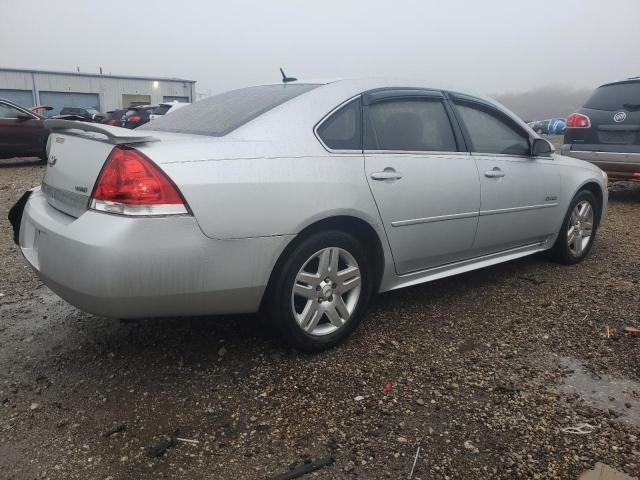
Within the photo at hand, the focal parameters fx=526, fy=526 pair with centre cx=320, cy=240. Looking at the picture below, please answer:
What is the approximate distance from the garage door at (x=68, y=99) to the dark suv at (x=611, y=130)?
42533 mm

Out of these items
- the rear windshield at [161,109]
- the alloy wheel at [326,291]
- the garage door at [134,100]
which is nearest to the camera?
the alloy wheel at [326,291]

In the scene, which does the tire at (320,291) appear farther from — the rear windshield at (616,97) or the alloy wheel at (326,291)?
the rear windshield at (616,97)

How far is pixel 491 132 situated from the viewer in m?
3.78

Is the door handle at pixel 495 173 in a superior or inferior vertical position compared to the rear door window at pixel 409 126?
inferior

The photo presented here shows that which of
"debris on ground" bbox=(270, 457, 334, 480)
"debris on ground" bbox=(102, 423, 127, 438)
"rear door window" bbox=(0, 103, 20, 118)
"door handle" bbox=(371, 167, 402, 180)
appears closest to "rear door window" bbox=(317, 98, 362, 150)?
"door handle" bbox=(371, 167, 402, 180)

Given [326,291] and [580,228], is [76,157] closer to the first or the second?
[326,291]

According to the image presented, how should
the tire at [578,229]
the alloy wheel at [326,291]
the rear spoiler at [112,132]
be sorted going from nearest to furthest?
the rear spoiler at [112,132]
the alloy wheel at [326,291]
the tire at [578,229]

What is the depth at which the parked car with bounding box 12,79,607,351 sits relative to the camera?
7.34 ft

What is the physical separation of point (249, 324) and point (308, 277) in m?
0.69

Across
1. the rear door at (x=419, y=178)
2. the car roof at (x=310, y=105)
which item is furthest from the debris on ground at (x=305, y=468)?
the car roof at (x=310, y=105)

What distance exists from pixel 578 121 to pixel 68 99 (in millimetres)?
44896

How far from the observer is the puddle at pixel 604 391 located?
234 cm

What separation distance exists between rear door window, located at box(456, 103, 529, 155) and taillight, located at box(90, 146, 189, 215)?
7.07ft

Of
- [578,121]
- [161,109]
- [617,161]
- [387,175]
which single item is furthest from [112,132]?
[161,109]
